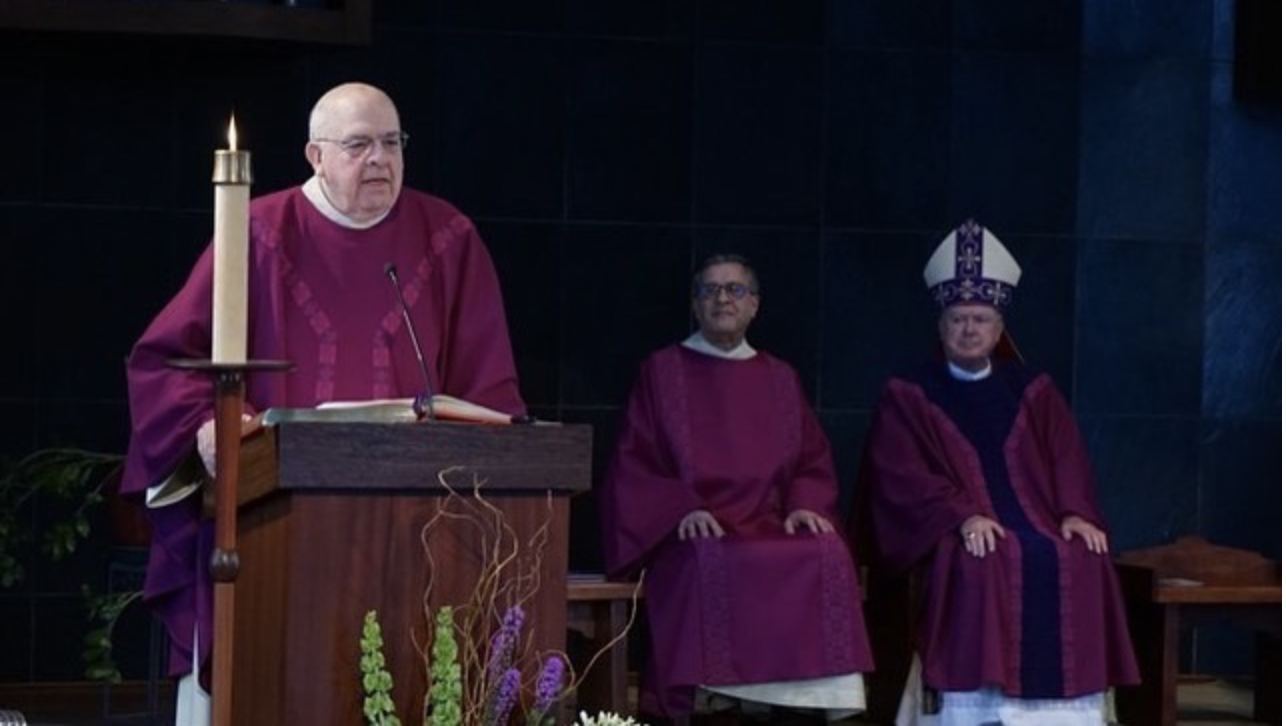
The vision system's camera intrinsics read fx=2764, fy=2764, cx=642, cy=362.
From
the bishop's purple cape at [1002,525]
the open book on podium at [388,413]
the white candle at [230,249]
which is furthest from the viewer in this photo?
the bishop's purple cape at [1002,525]

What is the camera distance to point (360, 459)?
14.6ft

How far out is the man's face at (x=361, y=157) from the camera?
17.9 feet

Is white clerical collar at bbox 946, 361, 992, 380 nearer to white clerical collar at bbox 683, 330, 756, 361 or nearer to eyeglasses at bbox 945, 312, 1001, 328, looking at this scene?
eyeglasses at bbox 945, 312, 1001, 328

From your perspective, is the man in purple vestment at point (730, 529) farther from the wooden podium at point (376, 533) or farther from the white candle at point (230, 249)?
the white candle at point (230, 249)

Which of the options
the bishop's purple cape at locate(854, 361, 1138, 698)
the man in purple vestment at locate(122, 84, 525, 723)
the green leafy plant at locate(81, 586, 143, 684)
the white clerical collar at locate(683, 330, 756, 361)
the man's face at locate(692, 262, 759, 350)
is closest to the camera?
the man in purple vestment at locate(122, 84, 525, 723)

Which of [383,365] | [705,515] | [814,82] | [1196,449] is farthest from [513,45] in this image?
[383,365]

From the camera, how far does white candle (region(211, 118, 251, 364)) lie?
3.86 meters

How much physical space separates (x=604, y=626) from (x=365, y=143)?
238cm

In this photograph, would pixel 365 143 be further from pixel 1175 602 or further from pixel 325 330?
pixel 1175 602

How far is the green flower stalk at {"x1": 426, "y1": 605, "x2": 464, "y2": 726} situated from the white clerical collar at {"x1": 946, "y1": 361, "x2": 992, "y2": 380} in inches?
162

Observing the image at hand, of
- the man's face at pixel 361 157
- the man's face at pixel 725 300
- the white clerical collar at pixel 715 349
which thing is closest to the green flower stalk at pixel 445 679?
the man's face at pixel 361 157

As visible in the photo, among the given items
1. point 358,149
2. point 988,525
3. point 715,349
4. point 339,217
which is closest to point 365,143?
point 358,149

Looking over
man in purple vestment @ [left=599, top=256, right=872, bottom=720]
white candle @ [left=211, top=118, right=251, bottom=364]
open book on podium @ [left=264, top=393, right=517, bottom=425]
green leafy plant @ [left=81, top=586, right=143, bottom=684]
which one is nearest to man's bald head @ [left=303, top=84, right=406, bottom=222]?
open book on podium @ [left=264, top=393, right=517, bottom=425]

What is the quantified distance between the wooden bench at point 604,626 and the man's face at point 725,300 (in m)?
0.87
